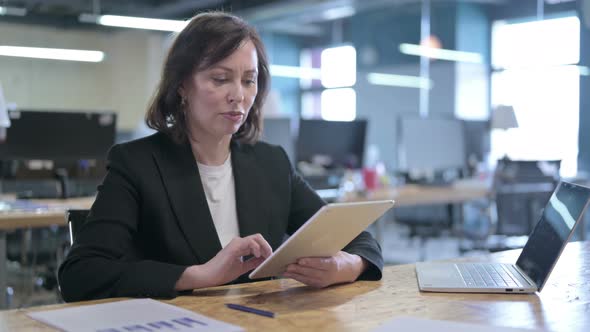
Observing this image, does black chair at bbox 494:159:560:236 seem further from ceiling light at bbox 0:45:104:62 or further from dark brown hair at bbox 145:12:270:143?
ceiling light at bbox 0:45:104:62

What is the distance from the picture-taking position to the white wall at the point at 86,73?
27.8ft

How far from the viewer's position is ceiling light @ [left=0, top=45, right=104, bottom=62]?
26.7 feet

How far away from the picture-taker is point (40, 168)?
11.9ft

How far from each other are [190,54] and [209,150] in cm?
25

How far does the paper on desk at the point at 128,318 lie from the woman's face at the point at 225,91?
52cm

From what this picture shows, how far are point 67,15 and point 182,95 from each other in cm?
817

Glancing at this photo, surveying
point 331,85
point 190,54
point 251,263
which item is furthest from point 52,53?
point 251,263

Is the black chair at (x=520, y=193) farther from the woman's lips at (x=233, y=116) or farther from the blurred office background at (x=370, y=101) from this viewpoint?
the woman's lips at (x=233, y=116)

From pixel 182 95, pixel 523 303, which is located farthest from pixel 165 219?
pixel 523 303

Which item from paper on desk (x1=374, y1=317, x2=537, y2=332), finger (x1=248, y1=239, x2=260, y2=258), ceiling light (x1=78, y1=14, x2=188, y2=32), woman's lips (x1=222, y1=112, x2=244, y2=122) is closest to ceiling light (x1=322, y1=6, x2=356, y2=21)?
ceiling light (x1=78, y1=14, x2=188, y2=32)

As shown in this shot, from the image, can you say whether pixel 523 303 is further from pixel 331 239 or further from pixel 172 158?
pixel 172 158

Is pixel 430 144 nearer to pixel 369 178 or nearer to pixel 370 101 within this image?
pixel 369 178

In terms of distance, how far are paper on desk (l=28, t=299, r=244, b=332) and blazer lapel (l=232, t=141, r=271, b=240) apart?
0.49 metres

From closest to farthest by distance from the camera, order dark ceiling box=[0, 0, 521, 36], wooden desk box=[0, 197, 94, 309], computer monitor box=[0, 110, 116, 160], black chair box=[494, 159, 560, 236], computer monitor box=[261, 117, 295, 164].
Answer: wooden desk box=[0, 197, 94, 309]
computer monitor box=[0, 110, 116, 160]
black chair box=[494, 159, 560, 236]
computer monitor box=[261, 117, 295, 164]
dark ceiling box=[0, 0, 521, 36]
